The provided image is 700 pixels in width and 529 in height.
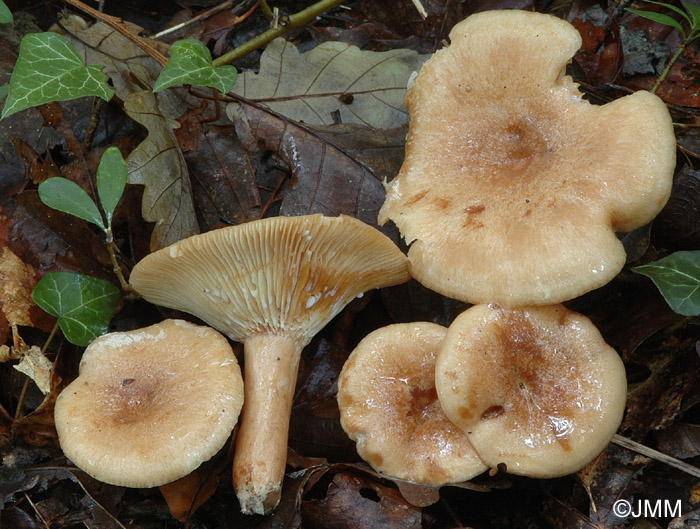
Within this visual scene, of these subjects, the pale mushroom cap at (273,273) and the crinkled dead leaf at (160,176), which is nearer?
the pale mushroom cap at (273,273)

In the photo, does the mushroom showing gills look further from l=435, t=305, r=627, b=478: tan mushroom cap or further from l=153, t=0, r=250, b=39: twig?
l=153, t=0, r=250, b=39: twig

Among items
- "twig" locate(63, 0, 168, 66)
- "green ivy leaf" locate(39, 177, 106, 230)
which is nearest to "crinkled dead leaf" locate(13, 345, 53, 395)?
"green ivy leaf" locate(39, 177, 106, 230)

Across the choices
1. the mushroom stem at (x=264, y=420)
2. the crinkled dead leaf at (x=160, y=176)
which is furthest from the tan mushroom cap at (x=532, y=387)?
the crinkled dead leaf at (x=160, y=176)

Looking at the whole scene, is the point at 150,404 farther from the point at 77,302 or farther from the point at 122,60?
the point at 122,60

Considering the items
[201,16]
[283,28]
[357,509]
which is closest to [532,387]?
[357,509]

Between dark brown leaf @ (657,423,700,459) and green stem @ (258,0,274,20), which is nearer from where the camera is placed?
dark brown leaf @ (657,423,700,459)

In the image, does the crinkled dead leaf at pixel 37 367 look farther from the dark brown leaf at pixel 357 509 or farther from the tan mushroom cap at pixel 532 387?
the tan mushroom cap at pixel 532 387
